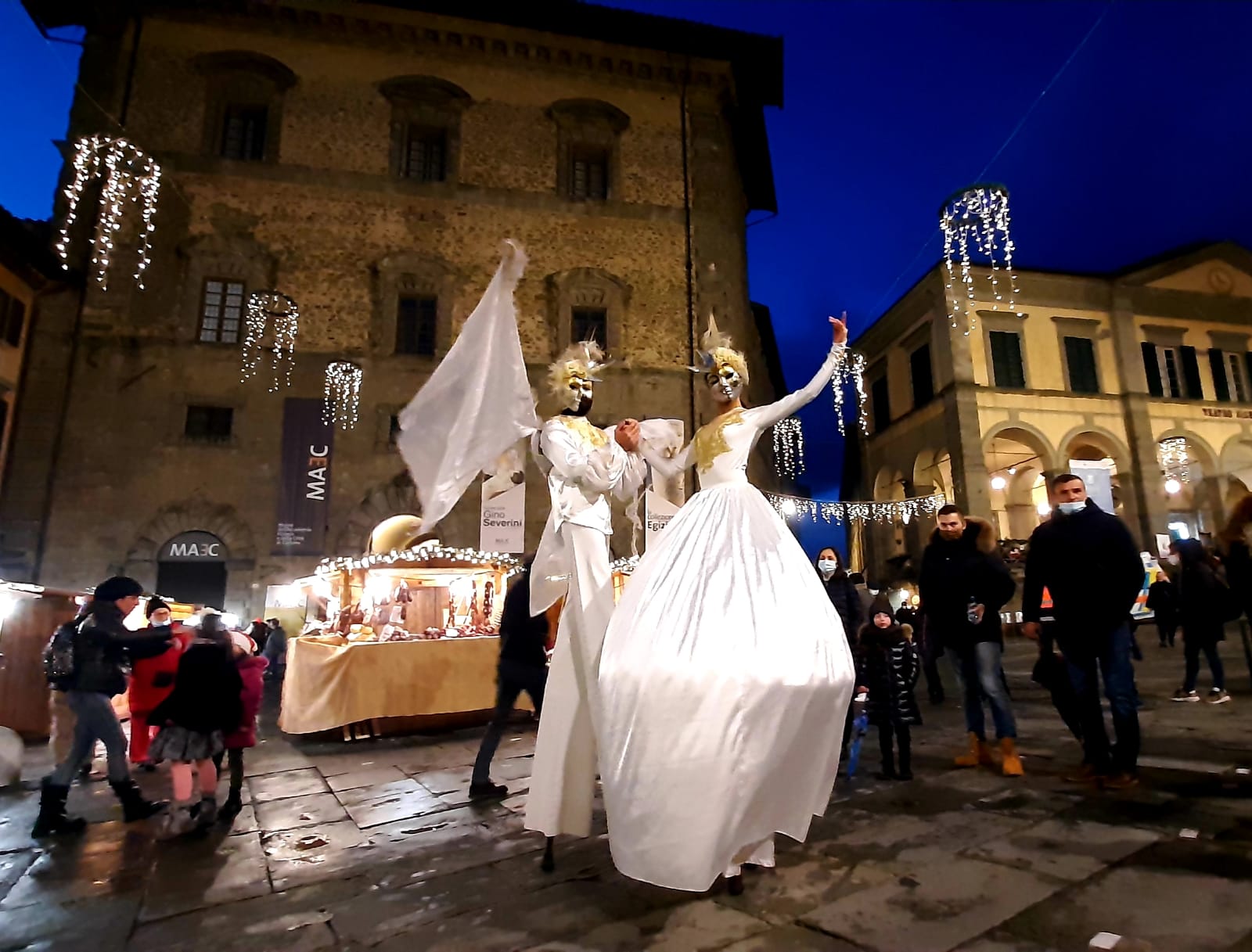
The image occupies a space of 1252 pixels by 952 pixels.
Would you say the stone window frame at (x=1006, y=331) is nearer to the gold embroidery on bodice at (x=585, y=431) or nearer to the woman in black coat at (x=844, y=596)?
the woman in black coat at (x=844, y=596)

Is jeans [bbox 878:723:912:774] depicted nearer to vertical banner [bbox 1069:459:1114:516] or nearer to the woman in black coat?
the woman in black coat

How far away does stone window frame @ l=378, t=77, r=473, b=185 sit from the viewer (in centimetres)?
1780

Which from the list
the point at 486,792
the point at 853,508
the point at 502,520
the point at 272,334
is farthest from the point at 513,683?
the point at 853,508

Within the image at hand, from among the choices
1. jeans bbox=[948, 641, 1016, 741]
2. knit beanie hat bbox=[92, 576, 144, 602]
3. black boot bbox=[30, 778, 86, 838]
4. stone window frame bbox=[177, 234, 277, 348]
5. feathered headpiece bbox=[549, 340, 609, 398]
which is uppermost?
stone window frame bbox=[177, 234, 277, 348]

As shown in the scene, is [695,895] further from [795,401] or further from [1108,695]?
[1108,695]

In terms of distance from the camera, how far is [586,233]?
18266 mm

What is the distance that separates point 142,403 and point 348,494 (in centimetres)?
477

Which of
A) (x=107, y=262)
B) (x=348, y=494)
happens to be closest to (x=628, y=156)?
(x=348, y=494)

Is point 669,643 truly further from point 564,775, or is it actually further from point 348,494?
point 348,494

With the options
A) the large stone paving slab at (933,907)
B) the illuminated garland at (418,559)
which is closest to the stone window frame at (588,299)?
Result: the illuminated garland at (418,559)

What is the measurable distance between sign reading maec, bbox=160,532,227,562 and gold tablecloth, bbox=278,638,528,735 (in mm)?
8763

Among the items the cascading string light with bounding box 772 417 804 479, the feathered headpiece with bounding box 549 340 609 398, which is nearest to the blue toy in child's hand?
the feathered headpiece with bounding box 549 340 609 398

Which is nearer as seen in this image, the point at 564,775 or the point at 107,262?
the point at 564,775

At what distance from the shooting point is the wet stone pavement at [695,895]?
7.02 ft
